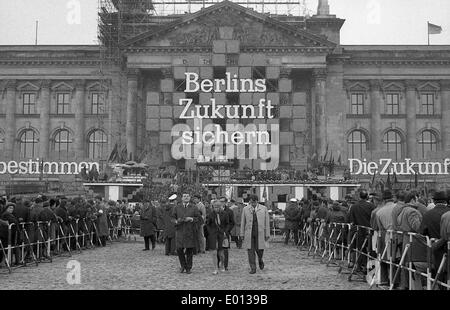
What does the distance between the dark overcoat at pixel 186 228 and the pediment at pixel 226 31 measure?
46002mm

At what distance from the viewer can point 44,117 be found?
69625 mm

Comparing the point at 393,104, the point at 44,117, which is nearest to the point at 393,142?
the point at 393,104

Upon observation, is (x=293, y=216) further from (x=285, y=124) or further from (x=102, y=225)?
(x=285, y=124)

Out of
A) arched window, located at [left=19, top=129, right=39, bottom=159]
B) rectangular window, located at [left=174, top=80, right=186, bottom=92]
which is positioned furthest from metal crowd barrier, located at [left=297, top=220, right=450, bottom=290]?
arched window, located at [left=19, top=129, right=39, bottom=159]

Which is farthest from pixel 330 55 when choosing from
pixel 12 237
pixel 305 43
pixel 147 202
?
pixel 12 237

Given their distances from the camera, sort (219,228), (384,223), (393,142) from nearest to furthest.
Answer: (384,223)
(219,228)
(393,142)

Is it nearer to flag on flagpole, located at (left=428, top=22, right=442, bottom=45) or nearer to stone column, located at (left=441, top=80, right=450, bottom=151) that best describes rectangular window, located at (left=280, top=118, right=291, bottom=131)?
flag on flagpole, located at (left=428, top=22, right=442, bottom=45)

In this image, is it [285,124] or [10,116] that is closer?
[285,124]

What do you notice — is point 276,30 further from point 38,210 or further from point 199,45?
point 38,210

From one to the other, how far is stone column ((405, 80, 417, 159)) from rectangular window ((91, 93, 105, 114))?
30324mm

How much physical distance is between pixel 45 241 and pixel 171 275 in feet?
20.1

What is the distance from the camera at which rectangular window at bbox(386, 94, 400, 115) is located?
69188mm

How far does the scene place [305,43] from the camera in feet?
213

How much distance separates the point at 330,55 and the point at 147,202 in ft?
134
